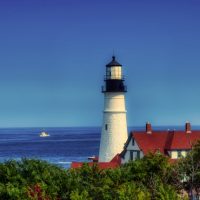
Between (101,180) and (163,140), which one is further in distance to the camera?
(163,140)

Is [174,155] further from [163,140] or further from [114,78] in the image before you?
[114,78]

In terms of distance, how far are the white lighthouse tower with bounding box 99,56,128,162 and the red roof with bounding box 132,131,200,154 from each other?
2.60 metres

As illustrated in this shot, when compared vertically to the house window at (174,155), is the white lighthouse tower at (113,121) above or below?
above

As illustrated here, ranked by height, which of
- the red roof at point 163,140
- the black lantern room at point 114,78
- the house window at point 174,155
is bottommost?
the house window at point 174,155

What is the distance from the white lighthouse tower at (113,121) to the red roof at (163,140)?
2.60 meters

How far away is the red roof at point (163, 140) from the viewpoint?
55406 mm

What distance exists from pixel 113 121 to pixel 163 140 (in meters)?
5.37

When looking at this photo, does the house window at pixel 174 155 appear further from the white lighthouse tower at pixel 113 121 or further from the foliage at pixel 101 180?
the foliage at pixel 101 180

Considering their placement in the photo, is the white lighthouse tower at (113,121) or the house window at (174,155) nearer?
the house window at (174,155)

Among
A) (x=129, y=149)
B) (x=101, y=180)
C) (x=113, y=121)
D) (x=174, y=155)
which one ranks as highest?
(x=113, y=121)

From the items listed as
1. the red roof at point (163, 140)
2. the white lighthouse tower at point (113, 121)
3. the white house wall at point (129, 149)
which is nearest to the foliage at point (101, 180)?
the red roof at point (163, 140)

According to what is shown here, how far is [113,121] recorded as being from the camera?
58344 millimetres

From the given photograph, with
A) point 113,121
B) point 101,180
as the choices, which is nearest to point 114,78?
point 113,121

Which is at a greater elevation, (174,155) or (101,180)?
(174,155)
